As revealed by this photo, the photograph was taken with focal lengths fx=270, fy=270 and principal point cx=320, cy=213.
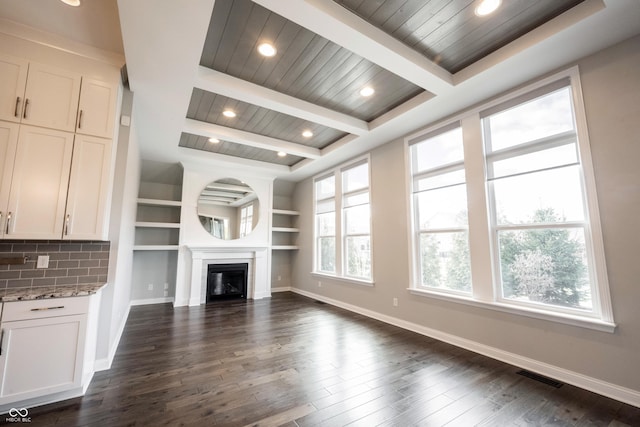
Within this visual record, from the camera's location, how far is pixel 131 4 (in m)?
1.87

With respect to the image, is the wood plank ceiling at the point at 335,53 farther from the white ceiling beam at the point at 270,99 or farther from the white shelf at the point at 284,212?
the white shelf at the point at 284,212

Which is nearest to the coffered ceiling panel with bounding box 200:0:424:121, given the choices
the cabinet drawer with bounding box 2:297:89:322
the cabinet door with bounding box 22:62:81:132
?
the cabinet door with bounding box 22:62:81:132

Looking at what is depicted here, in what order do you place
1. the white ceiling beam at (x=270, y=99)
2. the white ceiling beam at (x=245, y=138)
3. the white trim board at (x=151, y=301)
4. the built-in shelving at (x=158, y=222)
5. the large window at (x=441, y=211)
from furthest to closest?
the built-in shelving at (x=158, y=222) < the white trim board at (x=151, y=301) < the white ceiling beam at (x=245, y=138) < the large window at (x=441, y=211) < the white ceiling beam at (x=270, y=99)

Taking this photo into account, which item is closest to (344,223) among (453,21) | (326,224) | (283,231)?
(326,224)

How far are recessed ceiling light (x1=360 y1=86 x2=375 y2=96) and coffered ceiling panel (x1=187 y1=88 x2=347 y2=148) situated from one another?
1050 millimetres

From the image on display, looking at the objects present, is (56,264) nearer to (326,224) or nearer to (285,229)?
(326,224)

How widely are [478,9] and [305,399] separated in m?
3.36

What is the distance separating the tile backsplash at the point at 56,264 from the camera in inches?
90.8

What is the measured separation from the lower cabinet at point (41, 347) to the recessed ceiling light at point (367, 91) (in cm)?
343

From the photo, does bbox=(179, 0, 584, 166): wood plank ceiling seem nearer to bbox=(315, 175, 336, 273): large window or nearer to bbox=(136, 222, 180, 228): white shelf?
bbox=(315, 175, 336, 273): large window

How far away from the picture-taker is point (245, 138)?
175 inches

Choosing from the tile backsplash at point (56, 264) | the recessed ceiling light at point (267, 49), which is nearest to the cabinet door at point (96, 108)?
the tile backsplash at point (56, 264)

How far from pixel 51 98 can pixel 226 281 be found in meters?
4.34

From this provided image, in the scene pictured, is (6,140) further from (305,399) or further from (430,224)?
(430,224)
